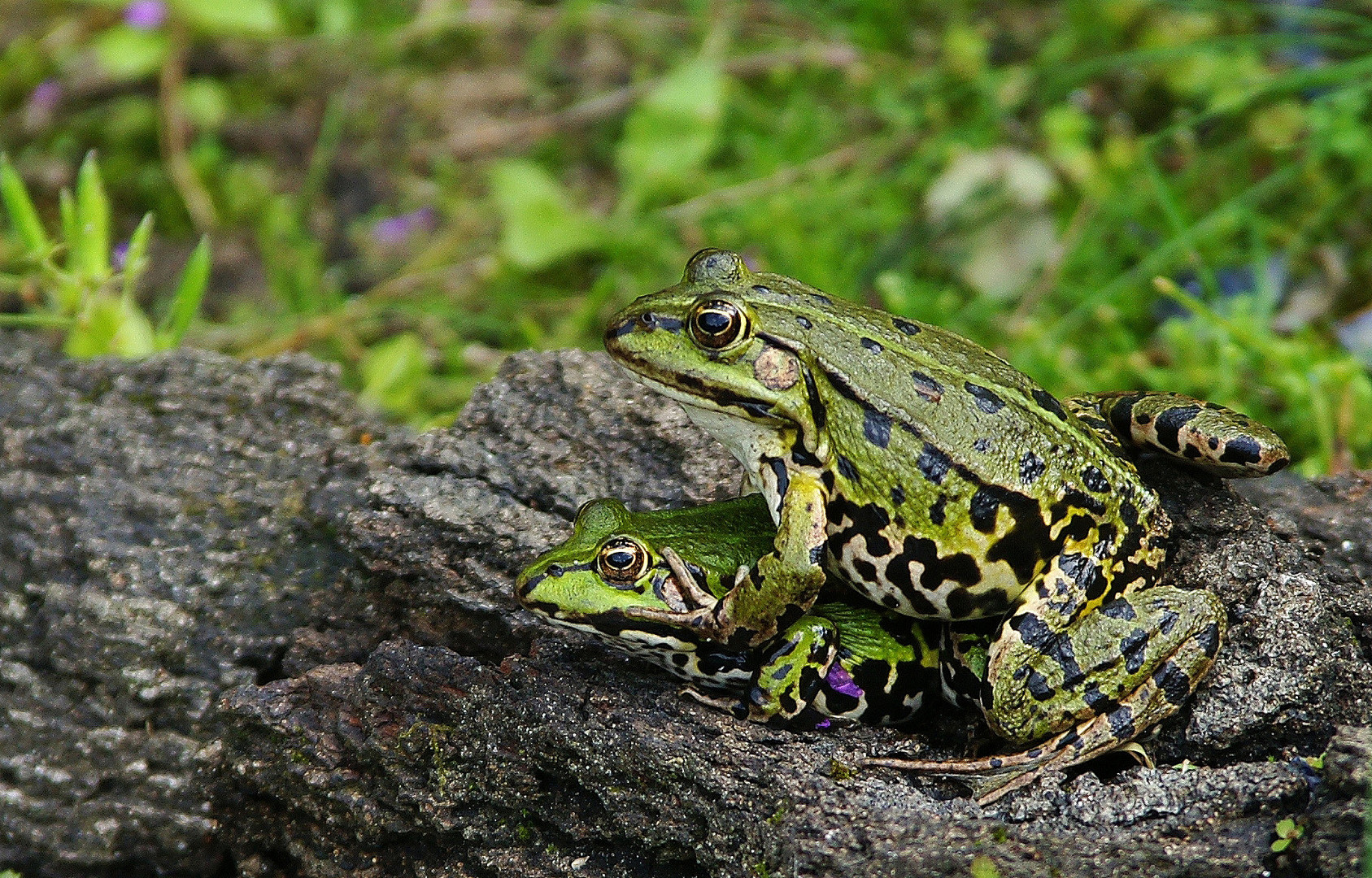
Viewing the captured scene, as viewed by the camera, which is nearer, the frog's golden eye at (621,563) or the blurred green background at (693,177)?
the frog's golden eye at (621,563)

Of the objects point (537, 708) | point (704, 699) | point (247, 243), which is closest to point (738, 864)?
point (704, 699)

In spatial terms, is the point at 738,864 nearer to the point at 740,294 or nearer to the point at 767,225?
the point at 740,294

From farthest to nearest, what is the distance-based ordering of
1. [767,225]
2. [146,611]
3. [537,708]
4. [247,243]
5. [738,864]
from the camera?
[247,243] → [767,225] → [146,611] → [537,708] → [738,864]

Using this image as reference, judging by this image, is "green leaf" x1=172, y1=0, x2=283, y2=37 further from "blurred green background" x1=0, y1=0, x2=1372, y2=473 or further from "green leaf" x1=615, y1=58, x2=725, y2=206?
"green leaf" x1=615, y1=58, x2=725, y2=206

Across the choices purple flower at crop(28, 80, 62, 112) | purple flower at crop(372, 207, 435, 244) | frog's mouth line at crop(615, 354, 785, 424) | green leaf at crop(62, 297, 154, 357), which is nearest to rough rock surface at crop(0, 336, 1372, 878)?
green leaf at crop(62, 297, 154, 357)

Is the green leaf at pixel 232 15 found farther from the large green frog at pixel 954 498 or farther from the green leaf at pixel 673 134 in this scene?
the large green frog at pixel 954 498

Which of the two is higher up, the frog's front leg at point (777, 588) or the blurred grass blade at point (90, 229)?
the blurred grass blade at point (90, 229)

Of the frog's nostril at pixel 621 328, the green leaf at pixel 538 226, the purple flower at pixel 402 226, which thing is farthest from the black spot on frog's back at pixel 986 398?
the purple flower at pixel 402 226
